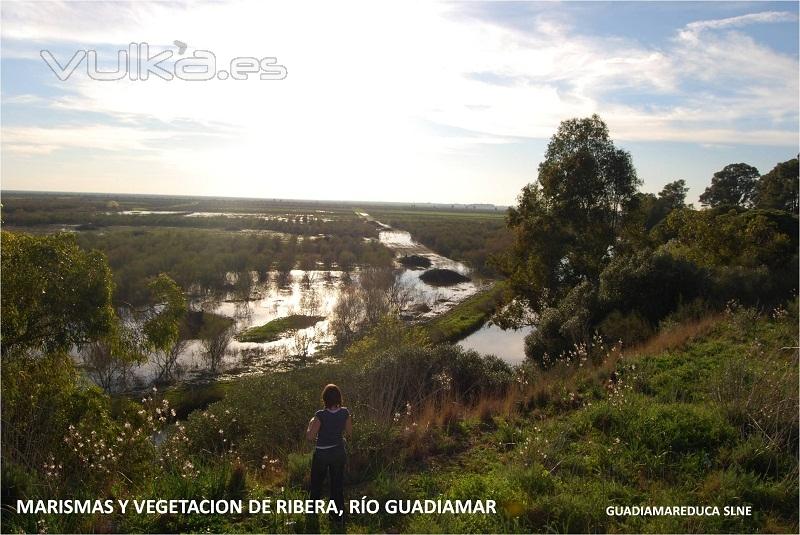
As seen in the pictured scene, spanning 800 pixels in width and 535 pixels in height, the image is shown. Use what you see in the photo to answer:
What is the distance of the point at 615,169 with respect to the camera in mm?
20875

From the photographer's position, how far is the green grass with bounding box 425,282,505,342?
29333mm

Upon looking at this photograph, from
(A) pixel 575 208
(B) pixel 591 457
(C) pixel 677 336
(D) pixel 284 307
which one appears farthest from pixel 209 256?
(B) pixel 591 457

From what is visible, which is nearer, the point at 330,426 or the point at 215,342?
the point at 330,426

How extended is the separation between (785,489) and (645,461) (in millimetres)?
1346

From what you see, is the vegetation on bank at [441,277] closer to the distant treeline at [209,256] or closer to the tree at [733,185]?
the distant treeline at [209,256]

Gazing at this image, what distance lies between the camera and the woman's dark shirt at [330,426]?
5.65m

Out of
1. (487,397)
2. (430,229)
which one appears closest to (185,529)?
(487,397)

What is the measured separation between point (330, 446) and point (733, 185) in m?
58.6

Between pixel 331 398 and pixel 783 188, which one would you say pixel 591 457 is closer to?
pixel 331 398

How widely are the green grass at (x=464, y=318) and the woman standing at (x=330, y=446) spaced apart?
2131 centimetres

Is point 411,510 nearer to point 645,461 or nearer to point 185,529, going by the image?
point 185,529

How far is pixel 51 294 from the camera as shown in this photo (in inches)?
331

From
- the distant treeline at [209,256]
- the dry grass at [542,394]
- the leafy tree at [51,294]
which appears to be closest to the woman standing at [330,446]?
the dry grass at [542,394]

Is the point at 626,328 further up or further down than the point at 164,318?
further down
